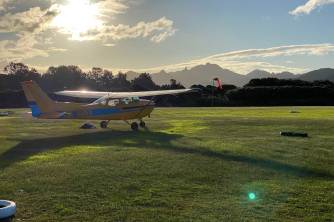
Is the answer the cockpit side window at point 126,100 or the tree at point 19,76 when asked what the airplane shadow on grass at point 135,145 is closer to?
the cockpit side window at point 126,100

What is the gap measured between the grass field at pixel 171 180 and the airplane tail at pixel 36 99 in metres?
4.35

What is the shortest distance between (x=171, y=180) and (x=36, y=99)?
517 inches

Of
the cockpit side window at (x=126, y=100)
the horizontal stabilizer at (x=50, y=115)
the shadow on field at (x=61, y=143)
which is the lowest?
the shadow on field at (x=61, y=143)

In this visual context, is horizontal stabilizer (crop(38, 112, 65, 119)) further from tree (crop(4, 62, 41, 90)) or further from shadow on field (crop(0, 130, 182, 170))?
tree (crop(4, 62, 41, 90))

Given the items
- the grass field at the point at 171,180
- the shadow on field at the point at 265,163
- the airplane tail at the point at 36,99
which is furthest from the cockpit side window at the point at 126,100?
the shadow on field at the point at 265,163

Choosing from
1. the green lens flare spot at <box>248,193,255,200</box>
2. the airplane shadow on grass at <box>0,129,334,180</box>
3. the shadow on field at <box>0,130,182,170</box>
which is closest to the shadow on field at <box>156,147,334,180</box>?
the airplane shadow on grass at <box>0,129,334,180</box>

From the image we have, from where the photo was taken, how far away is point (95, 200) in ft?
20.1

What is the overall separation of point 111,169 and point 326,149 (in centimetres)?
904

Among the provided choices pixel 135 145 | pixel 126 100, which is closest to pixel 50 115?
pixel 126 100

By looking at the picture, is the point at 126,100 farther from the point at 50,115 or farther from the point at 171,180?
the point at 171,180

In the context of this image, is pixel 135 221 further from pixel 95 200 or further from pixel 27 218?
pixel 27 218

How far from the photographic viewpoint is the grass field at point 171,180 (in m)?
5.51

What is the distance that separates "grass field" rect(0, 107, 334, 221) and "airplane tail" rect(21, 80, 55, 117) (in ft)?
14.3

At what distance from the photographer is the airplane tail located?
16.9 metres
